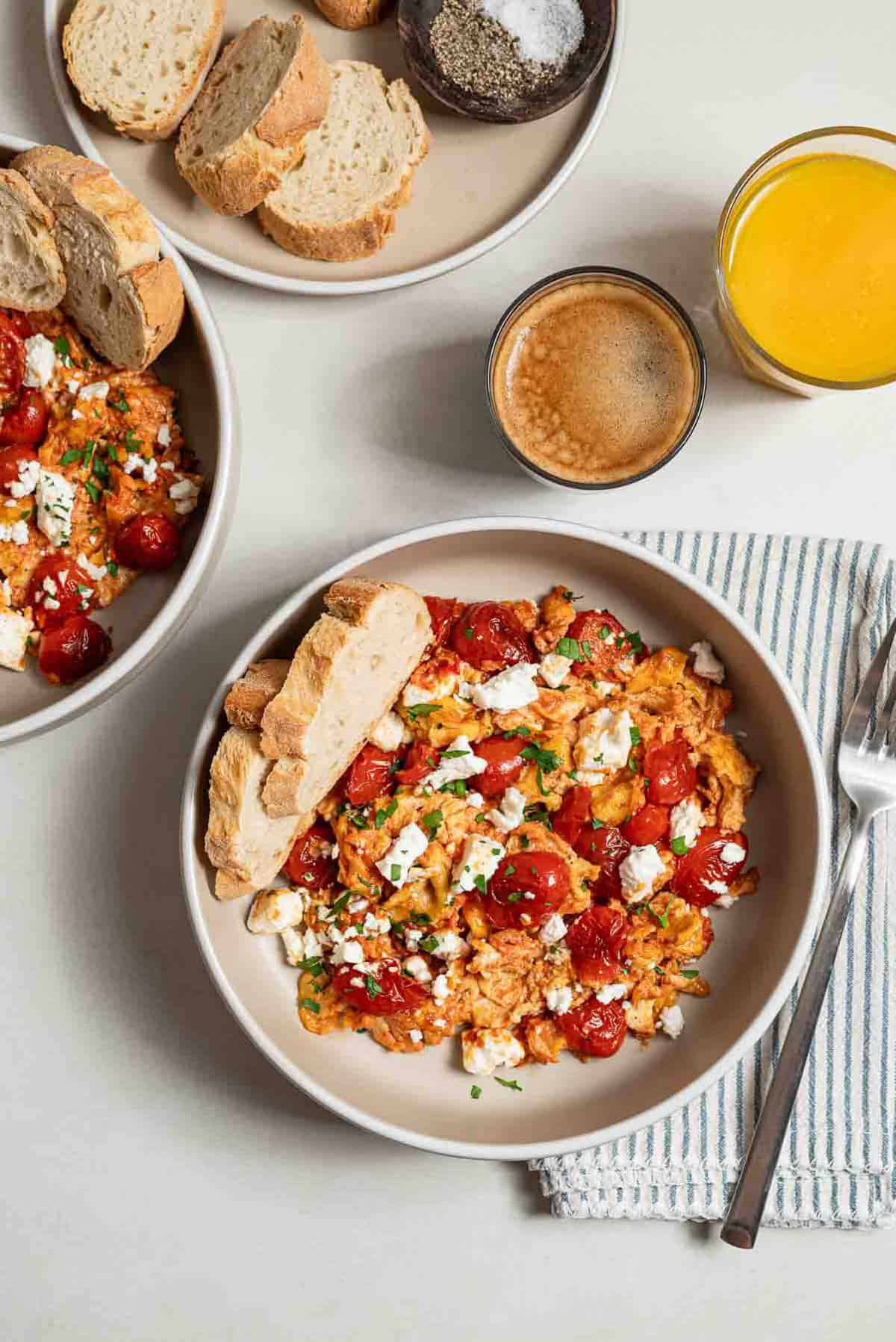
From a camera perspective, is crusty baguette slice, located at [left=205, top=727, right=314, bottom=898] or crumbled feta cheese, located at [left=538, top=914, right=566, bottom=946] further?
crumbled feta cheese, located at [left=538, top=914, right=566, bottom=946]

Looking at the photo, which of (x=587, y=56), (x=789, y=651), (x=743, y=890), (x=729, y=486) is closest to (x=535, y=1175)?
(x=743, y=890)

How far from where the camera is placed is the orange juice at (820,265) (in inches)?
101

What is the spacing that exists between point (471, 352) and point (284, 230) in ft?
1.73

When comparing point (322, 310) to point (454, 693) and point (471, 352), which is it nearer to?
point (471, 352)

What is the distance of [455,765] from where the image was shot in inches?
96.1

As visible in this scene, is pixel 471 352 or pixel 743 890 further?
pixel 471 352

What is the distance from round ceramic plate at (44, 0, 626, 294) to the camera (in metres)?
2.61

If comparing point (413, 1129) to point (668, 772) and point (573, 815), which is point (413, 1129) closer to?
point (573, 815)

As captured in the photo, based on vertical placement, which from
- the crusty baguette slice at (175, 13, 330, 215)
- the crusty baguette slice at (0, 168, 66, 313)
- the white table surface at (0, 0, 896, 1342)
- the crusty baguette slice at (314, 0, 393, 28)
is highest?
the crusty baguette slice at (314, 0, 393, 28)

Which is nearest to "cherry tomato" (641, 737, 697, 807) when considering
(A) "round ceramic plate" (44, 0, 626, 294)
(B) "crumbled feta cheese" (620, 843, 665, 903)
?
(B) "crumbled feta cheese" (620, 843, 665, 903)

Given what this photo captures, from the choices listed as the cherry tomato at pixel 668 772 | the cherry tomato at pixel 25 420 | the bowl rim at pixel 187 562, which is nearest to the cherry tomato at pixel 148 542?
the bowl rim at pixel 187 562

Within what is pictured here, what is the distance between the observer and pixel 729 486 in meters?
2.76

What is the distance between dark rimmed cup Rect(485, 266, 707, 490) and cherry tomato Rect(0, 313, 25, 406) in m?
1.08

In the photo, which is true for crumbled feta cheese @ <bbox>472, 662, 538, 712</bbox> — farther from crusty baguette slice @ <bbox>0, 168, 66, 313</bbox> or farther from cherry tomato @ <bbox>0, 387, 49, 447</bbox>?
crusty baguette slice @ <bbox>0, 168, 66, 313</bbox>
